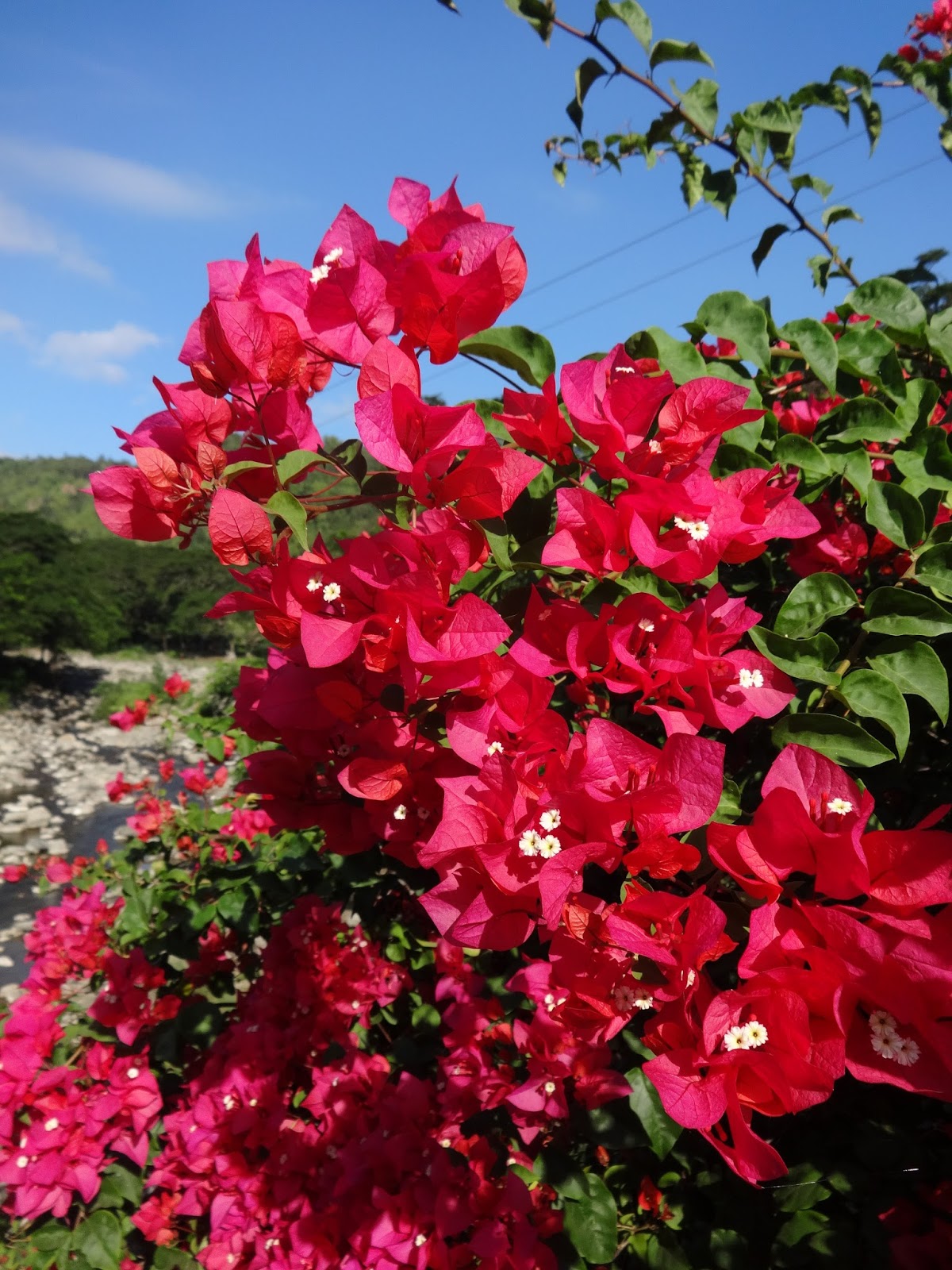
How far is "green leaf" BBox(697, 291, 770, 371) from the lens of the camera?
664 mm

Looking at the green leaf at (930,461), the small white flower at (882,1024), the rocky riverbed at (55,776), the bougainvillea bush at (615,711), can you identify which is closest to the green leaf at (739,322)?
the bougainvillea bush at (615,711)

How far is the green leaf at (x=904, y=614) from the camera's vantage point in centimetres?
53

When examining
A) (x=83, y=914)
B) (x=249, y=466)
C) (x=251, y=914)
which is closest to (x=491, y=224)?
(x=249, y=466)

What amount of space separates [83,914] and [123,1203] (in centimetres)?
45

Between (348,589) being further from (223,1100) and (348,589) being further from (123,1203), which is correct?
(123,1203)

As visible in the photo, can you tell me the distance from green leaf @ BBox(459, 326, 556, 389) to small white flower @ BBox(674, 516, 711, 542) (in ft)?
0.56

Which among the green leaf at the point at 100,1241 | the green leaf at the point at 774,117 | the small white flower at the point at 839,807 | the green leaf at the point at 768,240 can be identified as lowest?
the green leaf at the point at 100,1241

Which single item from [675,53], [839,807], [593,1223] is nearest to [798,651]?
[839,807]

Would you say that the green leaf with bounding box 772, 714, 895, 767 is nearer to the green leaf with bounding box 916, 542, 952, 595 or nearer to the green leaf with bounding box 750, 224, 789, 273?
the green leaf with bounding box 916, 542, 952, 595

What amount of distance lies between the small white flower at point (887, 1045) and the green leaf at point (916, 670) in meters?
0.21

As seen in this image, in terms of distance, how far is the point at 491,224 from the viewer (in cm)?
48

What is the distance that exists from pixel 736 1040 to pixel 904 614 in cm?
32

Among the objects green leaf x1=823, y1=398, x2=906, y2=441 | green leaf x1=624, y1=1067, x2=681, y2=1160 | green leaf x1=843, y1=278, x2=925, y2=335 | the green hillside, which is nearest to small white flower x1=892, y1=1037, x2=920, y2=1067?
green leaf x1=624, y1=1067, x2=681, y2=1160

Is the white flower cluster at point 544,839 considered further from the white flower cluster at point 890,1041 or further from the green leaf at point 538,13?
the green leaf at point 538,13
